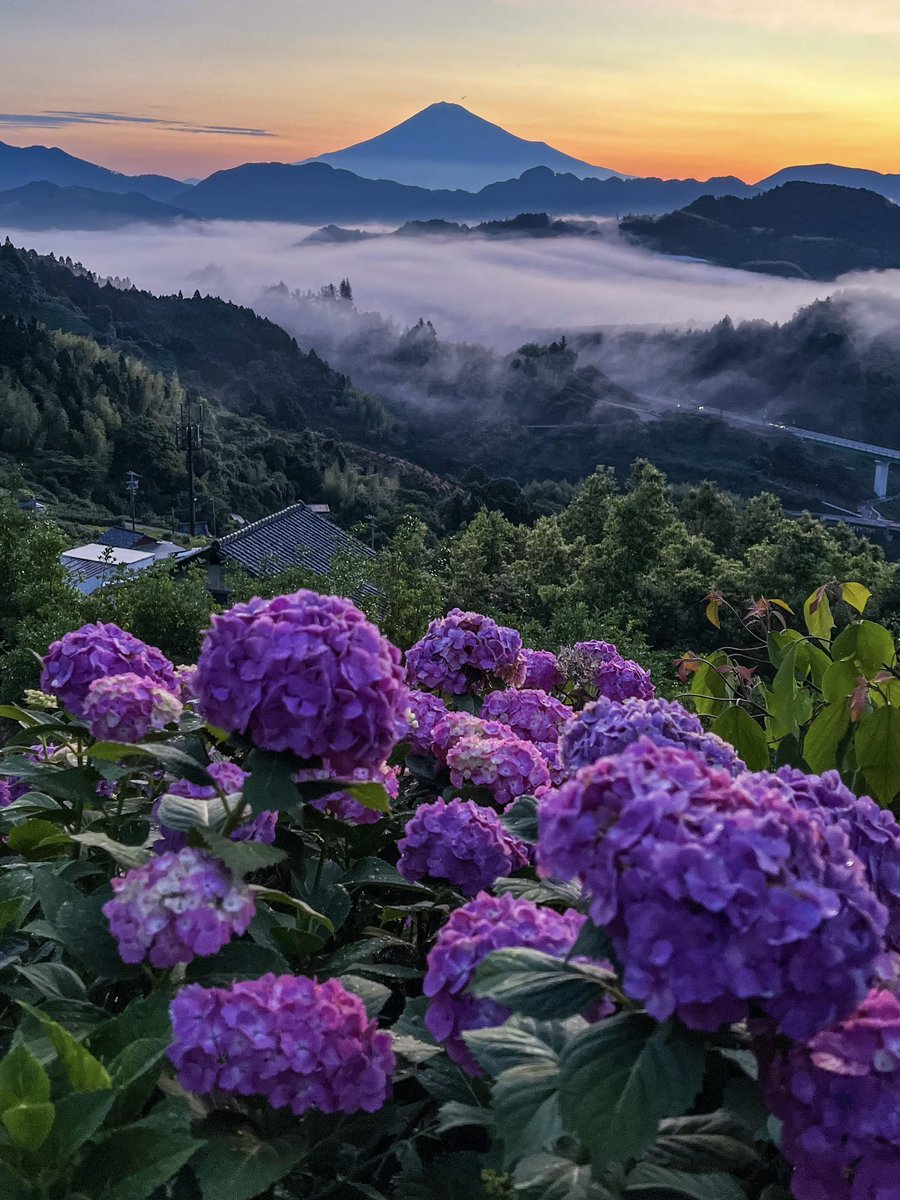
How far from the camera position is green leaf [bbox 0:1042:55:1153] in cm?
96

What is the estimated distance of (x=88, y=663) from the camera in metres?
1.83

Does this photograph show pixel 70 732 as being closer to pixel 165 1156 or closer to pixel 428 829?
pixel 428 829

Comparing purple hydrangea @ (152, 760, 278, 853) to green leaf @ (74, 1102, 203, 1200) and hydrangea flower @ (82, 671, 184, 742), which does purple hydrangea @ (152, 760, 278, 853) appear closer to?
hydrangea flower @ (82, 671, 184, 742)

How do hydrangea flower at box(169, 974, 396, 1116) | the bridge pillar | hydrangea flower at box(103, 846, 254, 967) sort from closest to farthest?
hydrangea flower at box(169, 974, 396, 1116), hydrangea flower at box(103, 846, 254, 967), the bridge pillar

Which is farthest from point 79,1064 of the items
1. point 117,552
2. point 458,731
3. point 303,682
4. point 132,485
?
point 132,485

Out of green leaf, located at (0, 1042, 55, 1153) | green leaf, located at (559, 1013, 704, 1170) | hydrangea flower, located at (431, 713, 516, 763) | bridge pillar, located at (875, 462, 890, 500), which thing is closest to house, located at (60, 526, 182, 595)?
hydrangea flower, located at (431, 713, 516, 763)

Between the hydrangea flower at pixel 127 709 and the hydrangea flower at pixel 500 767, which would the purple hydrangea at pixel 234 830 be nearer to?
the hydrangea flower at pixel 127 709

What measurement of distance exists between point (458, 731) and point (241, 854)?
91cm

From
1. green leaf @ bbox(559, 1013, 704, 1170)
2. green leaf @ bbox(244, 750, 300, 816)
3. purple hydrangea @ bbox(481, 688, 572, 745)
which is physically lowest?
purple hydrangea @ bbox(481, 688, 572, 745)

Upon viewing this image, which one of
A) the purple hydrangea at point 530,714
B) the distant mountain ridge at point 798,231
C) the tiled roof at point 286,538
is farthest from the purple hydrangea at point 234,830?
the distant mountain ridge at point 798,231

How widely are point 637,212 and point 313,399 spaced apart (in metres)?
90.0

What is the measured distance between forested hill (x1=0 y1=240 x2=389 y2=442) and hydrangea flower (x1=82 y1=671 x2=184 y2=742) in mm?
83053

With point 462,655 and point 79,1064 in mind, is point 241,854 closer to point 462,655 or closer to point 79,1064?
point 79,1064

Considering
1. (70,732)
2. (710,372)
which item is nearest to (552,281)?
(710,372)
